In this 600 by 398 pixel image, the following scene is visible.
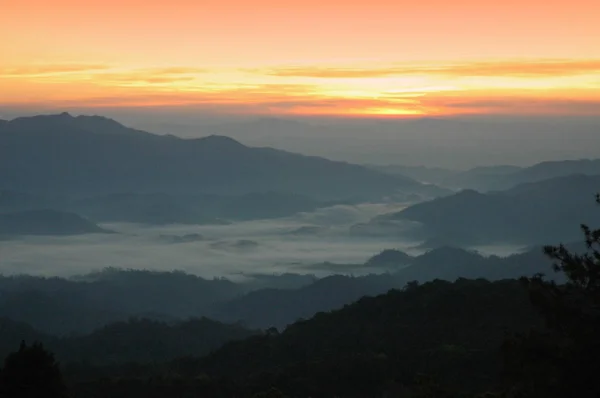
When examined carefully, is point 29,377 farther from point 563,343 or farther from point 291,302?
point 291,302

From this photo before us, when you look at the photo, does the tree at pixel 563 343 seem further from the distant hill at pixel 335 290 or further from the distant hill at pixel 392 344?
the distant hill at pixel 335 290

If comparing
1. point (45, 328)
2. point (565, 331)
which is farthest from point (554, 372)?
point (45, 328)

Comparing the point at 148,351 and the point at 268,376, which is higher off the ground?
the point at 268,376

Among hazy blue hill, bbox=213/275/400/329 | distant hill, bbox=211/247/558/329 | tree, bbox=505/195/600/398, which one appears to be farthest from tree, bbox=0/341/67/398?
hazy blue hill, bbox=213/275/400/329

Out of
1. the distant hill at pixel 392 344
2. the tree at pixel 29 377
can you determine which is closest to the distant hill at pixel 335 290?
the distant hill at pixel 392 344

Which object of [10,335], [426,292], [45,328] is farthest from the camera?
[45,328]

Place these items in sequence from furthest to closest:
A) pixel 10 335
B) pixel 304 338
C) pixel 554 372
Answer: pixel 10 335 < pixel 304 338 < pixel 554 372

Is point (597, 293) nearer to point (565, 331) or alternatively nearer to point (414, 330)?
point (565, 331)
